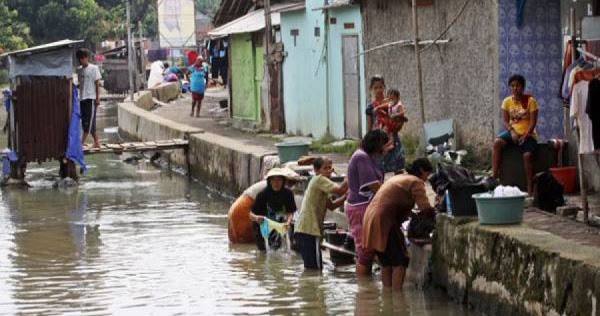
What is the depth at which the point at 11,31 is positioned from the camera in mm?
55125

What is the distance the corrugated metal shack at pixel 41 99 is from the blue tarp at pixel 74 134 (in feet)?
0.26

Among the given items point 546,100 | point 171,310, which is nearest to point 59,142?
point 546,100

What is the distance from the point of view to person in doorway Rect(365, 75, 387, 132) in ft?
50.3

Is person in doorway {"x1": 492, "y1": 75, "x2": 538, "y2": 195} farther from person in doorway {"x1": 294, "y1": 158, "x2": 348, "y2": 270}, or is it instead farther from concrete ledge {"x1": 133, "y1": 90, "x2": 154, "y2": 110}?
concrete ledge {"x1": 133, "y1": 90, "x2": 154, "y2": 110}

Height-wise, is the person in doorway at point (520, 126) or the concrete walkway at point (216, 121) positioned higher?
the person in doorway at point (520, 126)

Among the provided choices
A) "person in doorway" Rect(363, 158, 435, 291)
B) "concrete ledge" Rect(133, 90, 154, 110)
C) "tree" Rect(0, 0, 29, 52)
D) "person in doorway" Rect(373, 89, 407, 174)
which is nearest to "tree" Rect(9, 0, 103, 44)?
"tree" Rect(0, 0, 29, 52)

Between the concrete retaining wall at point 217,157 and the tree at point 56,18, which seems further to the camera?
the tree at point 56,18

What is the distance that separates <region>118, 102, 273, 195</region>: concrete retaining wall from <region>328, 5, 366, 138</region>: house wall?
4.99 ft

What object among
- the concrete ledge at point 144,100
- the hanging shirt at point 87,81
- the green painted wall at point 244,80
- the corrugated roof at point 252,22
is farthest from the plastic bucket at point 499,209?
the concrete ledge at point 144,100

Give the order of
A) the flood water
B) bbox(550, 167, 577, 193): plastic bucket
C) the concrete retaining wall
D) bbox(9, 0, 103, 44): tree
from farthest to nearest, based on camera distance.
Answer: bbox(9, 0, 103, 44): tree < the concrete retaining wall < bbox(550, 167, 577, 193): plastic bucket < the flood water

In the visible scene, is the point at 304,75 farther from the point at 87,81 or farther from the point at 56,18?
the point at 56,18

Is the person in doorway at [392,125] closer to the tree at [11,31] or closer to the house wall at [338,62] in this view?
the house wall at [338,62]

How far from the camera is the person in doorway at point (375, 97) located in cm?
1532

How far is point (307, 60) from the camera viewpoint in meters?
24.2
